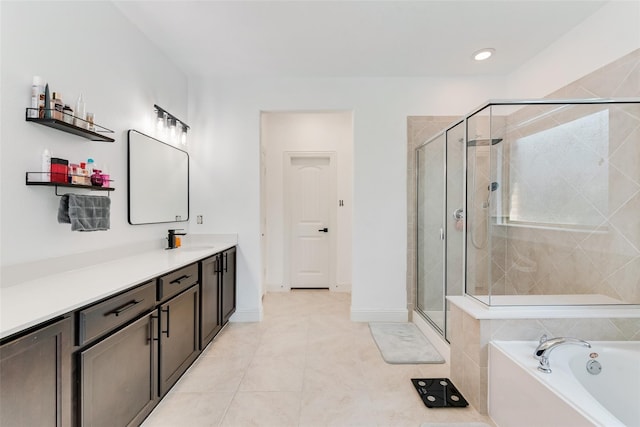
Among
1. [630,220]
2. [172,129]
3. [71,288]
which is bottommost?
[71,288]

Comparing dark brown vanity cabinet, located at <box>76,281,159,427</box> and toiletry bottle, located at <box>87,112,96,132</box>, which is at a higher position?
toiletry bottle, located at <box>87,112,96,132</box>

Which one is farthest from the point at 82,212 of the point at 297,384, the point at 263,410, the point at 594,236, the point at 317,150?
the point at 594,236

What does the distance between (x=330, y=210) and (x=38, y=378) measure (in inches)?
146

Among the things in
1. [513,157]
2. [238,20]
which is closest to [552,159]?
[513,157]

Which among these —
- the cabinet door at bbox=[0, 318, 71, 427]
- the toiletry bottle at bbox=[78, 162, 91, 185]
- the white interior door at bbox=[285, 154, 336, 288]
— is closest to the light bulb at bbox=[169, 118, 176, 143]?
the toiletry bottle at bbox=[78, 162, 91, 185]

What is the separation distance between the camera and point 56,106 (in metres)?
1.58

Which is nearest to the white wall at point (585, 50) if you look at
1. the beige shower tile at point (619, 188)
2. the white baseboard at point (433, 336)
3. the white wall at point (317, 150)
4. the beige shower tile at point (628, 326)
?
the beige shower tile at point (619, 188)

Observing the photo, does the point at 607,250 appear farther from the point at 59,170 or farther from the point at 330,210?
the point at 59,170

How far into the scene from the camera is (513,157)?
8.21ft

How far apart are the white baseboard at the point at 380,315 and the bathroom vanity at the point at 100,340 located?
5.51 feet

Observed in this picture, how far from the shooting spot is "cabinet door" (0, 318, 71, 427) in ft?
3.11

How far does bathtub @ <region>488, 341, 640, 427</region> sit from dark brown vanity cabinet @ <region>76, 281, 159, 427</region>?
78.4 inches

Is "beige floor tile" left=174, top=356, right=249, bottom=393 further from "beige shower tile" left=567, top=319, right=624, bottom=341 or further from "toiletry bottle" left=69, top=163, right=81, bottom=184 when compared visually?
"beige shower tile" left=567, top=319, right=624, bottom=341

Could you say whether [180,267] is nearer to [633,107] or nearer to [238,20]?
[238,20]
